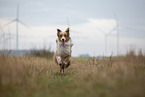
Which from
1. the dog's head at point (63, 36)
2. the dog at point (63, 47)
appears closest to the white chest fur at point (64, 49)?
the dog at point (63, 47)

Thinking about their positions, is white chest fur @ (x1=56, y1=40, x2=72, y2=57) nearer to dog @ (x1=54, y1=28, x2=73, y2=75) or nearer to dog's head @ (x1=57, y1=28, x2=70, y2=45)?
dog @ (x1=54, y1=28, x2=73, y2=75)

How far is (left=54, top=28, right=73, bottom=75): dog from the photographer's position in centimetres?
797

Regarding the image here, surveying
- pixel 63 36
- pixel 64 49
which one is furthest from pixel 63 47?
pixel 63 36

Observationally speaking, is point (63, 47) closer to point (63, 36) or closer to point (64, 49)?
point (64, 49)

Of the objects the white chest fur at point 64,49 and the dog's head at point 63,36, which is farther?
the white chest fur at point 64,49

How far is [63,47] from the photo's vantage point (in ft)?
26.7

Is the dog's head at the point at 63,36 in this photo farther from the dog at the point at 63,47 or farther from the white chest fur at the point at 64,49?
the white chest fur at the point at 64,49

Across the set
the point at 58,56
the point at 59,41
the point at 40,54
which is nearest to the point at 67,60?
the point at 58,56

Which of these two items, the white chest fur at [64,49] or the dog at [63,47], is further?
the white chest fur at [64,49]

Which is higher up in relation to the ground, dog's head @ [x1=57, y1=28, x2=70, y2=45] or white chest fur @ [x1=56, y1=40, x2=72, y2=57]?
dog's head @ [x1=57, y1=28, x2=70, y2=45]

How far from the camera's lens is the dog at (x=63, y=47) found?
26.1 feet

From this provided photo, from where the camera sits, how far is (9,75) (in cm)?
559

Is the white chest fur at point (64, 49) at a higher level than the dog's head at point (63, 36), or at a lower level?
lower

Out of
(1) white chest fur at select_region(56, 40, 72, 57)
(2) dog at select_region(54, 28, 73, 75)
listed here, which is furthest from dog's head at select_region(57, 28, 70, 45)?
(1) white chest fur at select_region(56, 40, 72, 57)
